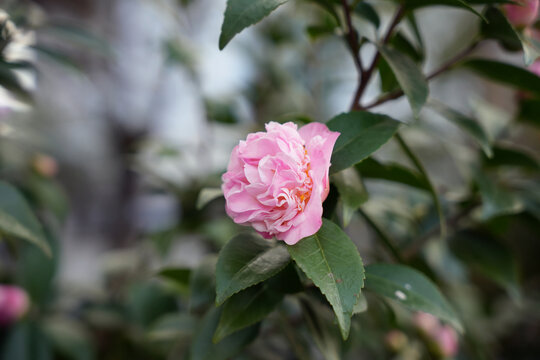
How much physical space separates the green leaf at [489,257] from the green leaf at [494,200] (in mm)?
116

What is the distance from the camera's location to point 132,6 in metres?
2.34

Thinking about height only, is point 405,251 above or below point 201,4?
below

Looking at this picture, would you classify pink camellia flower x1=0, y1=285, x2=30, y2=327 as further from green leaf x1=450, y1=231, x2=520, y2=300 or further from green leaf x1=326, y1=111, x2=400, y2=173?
green leaf x1=450, y1=231, x2=520, y2=300

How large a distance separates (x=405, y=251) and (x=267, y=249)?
0.48 m

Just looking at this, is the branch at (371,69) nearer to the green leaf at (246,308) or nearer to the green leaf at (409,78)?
the green leaf at (409,78)

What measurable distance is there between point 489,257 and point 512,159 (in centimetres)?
19

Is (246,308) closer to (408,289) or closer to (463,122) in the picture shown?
(408,289)

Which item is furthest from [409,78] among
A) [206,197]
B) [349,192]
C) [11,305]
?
[11,305]

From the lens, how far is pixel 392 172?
1.69 feet

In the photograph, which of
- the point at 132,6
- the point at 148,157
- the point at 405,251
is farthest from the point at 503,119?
the point at 132,6

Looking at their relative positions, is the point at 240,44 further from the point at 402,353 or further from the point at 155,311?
the point at 402,353

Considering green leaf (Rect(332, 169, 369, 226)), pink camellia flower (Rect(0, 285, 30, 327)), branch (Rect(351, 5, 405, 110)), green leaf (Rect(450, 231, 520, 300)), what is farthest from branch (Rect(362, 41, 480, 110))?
pink camellia flower (Rect(0, 285, 30, 327))

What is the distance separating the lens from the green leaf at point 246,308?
1.34ft

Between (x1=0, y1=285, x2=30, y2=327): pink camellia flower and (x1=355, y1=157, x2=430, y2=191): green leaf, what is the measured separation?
819mm
